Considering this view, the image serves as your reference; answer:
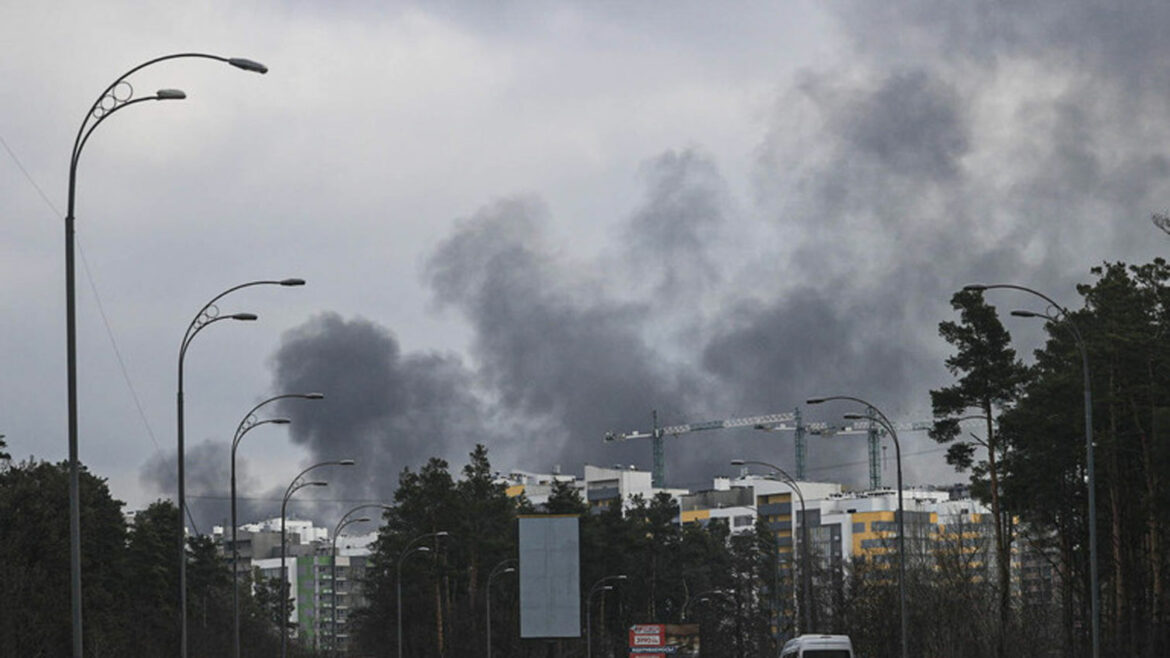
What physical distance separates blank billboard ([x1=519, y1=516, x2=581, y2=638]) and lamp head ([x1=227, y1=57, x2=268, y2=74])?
68212 mm

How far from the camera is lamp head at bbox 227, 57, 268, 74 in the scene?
27266mm

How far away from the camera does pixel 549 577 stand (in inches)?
3733

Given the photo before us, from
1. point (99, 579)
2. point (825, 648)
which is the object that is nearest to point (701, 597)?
point (99, 579)

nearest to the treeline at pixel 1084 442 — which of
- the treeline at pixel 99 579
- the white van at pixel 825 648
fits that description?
the white van at pixel 825 648

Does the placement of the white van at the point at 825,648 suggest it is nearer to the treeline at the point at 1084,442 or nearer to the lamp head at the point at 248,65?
the treeline at the point at 1084,442

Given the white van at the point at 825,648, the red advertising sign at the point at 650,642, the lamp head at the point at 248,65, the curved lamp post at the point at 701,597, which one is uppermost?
the lamp head at the point at 248,65

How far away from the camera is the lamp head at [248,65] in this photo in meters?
27.3

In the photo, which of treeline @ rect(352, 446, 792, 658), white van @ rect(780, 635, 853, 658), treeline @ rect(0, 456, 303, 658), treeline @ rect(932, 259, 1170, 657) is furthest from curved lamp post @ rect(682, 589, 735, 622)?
white van @ rect(780, 635, 853, 658)

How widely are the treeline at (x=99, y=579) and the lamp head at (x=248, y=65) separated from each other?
972 inches

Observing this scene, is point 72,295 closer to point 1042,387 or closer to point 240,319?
point 240,319

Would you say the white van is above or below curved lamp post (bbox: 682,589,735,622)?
above

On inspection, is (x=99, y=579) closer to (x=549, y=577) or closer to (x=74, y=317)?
(x=549, y=577)

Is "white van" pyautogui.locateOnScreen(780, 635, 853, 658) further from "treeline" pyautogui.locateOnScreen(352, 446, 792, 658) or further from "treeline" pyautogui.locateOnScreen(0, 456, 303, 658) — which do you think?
"treeline" pyautogui.locateOnScreen(352, 446, 792, 658)

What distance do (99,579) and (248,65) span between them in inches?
2917
